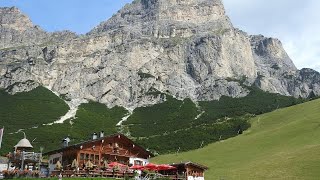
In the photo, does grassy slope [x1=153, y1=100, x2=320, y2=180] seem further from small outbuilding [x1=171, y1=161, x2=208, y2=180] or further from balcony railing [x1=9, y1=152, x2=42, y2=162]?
balcony railing [x1=9, y1=152, x2=42, y2=162]

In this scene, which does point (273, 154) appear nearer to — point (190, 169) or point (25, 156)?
point (190, 169)

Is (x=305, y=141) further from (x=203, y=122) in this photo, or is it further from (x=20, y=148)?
(x=203, y=122)

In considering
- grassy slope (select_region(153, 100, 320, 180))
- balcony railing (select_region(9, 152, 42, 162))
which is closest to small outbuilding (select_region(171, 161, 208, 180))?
grassy slope (select_region(153, 100, 320, 180))

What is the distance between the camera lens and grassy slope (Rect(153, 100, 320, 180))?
7069cm

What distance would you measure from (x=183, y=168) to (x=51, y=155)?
21.3 m

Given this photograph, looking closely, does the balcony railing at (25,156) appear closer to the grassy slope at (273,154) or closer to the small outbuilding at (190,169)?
the small outbuilding at (190,169)

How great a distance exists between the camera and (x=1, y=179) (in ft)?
147

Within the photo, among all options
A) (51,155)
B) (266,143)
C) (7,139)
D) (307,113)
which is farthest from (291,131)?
(7,139)

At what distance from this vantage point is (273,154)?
8800 cm

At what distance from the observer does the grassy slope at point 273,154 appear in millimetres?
70688

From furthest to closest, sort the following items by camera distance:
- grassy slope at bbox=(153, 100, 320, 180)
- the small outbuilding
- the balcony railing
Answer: grassy slope at bbox=(153, 100, 320, 180) < the small outbuilding < the balcony railing

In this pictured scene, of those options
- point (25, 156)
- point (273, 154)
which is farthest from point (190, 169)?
point (273, 154)

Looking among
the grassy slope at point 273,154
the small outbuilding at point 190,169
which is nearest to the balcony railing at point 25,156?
the small outbuilding at point 190,169

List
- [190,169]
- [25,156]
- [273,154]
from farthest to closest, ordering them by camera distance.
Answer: [273,154]
[190,169]
[25,156]
